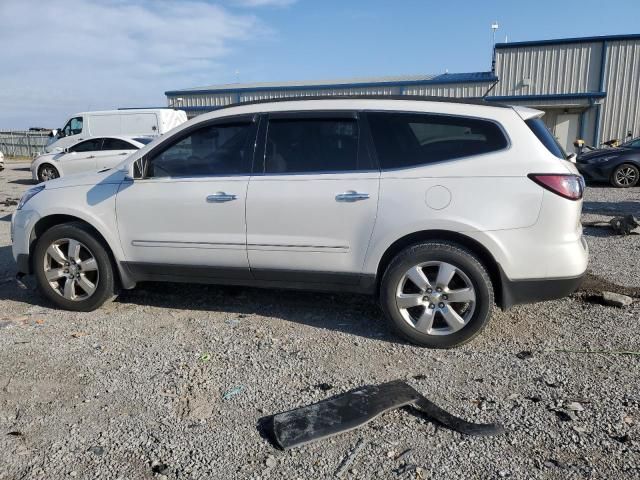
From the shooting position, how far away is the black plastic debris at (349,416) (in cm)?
289

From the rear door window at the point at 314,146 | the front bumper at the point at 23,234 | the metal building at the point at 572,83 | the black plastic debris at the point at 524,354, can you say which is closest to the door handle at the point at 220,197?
the rear door window at the point at 314,146

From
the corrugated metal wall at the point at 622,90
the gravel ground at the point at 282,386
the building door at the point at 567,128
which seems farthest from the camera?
the building door at the point at 567,128

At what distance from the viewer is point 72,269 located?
4789 mm

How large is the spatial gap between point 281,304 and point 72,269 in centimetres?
189

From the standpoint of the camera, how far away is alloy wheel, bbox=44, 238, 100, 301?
15.5 feet

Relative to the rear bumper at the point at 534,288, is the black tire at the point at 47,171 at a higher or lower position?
higher

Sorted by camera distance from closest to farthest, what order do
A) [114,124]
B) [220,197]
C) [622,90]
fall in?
[220,197] → [114,124] → [622,90]

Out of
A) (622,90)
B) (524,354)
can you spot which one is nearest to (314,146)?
(524,354)

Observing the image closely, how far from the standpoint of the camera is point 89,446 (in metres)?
2.84

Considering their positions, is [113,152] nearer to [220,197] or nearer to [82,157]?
[82,157]

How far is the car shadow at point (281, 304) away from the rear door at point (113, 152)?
11031 mm

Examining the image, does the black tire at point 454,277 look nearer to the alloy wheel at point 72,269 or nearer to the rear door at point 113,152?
the alloy wheel at point 72,269

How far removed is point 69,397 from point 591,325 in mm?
3911

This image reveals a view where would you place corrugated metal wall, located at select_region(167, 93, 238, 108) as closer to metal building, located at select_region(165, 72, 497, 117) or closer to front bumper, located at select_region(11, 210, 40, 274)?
metal building, located at select_region(165, 72, 497, 117)
